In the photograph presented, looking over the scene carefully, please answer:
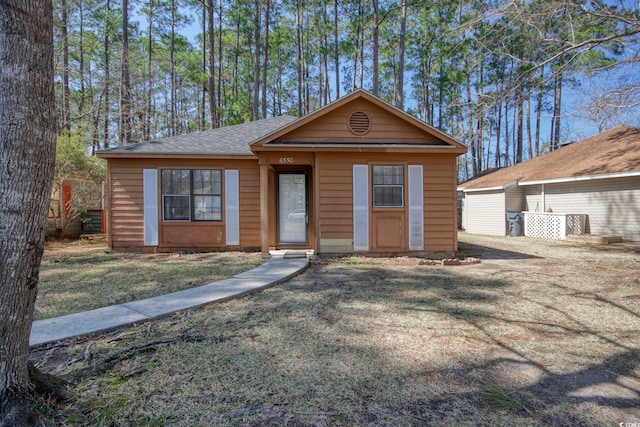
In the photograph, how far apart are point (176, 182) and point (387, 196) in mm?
5686

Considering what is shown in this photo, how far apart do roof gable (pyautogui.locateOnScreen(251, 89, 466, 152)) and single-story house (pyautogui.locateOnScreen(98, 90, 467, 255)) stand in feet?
0.08

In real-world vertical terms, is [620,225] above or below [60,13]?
below

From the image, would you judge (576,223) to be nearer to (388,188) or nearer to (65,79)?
(388,188)

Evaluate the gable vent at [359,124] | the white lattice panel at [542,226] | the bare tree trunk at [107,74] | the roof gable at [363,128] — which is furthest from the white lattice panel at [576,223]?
the bare tree trunk at [107,74]

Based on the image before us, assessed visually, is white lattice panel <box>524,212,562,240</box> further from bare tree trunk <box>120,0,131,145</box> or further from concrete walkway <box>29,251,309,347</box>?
bare tree trunk <box>120,0,131,145</box>

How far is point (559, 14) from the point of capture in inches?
318

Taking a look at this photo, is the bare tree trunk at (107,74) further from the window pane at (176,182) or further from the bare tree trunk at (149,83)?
the window pane at (176,182)

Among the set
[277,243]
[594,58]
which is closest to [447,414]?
[277,243]

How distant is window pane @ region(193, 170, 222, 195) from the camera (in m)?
9.40

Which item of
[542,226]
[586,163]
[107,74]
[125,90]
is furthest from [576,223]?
[107,74]

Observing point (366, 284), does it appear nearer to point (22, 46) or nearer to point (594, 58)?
point (22, 46)

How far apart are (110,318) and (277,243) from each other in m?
5.65

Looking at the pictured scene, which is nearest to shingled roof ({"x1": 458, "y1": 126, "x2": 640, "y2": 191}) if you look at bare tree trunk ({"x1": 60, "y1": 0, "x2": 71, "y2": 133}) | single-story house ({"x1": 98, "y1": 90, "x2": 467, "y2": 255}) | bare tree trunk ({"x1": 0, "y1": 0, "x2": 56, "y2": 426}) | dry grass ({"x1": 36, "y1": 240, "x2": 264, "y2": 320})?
single-story house ({"x1": 98, "y1": 90, "x2": 467, "y2": 255})

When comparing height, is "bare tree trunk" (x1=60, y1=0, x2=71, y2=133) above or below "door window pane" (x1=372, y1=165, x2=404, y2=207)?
above
